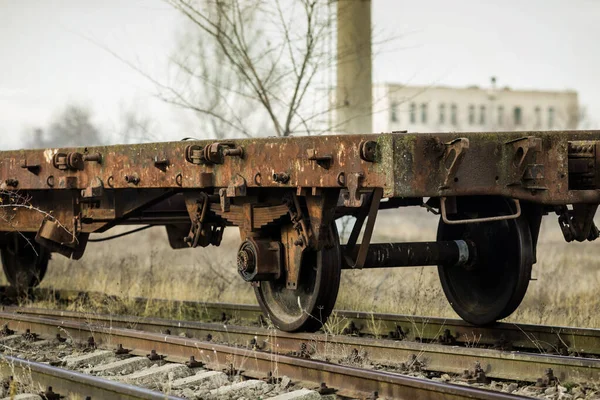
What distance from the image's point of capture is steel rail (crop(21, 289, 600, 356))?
7070 millimetres

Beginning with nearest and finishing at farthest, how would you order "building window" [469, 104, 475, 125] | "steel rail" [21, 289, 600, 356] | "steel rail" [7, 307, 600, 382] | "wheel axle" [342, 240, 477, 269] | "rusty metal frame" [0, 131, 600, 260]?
"steel rail" [7, 307, 600, 382]
"rusty metal frame" [0, 131, 600, 260]
"steel rail" [21, 289, 600, 356]
"wheel axle" [342, 240, 477, 269]
"building window" [469, 104, 475, 125]

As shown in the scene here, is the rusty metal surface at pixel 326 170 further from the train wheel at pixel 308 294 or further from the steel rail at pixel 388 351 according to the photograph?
the steel rail at pixel 388 351

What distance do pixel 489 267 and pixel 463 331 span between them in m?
0.59

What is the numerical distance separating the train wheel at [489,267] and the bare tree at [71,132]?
67113mm

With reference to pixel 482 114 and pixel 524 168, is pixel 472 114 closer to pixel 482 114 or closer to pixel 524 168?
pixel 482 114

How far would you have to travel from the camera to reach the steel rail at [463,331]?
7070mm

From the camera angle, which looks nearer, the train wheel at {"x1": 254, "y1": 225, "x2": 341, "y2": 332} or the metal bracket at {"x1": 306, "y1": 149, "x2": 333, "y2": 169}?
the metal bracket at {"x1": 306, "y1": 149, "x2": 333, "y2": 169}

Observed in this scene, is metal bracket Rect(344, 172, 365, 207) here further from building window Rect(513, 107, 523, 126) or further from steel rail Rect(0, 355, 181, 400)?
building window Rect(513, 107, 523, 126)

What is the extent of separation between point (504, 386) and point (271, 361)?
155 centimetres

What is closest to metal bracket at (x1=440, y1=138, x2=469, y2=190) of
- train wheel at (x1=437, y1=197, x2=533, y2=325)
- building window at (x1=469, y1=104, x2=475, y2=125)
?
train wheel at (x1=437, y1=197, x2=533, y2=325)

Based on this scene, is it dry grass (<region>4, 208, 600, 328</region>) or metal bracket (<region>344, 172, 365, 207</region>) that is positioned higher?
metal bracket (<region>344, 172, 365, 207</region>)

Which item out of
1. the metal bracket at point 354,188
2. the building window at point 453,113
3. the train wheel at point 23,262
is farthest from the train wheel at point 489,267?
the building window at point 453,113

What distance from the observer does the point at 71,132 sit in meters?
84.2

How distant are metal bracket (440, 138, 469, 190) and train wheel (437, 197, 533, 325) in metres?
1.51
